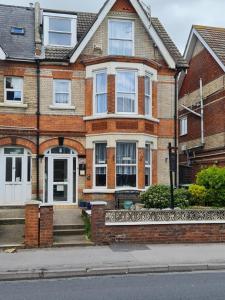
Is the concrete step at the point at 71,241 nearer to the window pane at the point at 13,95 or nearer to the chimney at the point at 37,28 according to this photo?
the window pane at the point at 13,95

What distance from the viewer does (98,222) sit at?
12141 millimetres

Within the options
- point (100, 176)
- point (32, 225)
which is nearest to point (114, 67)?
point (100, 176)

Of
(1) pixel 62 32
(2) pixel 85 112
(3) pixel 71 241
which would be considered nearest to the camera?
(3) pixel 71 241

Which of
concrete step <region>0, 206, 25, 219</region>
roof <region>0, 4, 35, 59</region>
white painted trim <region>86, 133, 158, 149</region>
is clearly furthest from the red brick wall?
concrete step <region>0, 206, 25, 219</region>

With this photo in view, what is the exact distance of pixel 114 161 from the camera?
720 inches

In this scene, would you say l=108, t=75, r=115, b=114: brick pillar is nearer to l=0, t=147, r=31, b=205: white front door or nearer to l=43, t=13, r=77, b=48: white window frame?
l=43, t=13, r=77, b=48: white window frame

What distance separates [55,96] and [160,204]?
7284 mm

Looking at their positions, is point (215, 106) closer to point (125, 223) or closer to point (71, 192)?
point (71, 192)

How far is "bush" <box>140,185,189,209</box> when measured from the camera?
14922 mm

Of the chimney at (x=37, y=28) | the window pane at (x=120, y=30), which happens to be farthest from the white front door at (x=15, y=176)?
the window pane at (x=120, y=30)

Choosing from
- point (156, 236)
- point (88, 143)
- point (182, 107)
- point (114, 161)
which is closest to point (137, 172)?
point (114, 161)

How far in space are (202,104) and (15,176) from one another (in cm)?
1110

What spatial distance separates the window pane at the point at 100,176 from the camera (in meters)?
18.6

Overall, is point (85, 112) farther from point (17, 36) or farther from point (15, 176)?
point (17, 36)
